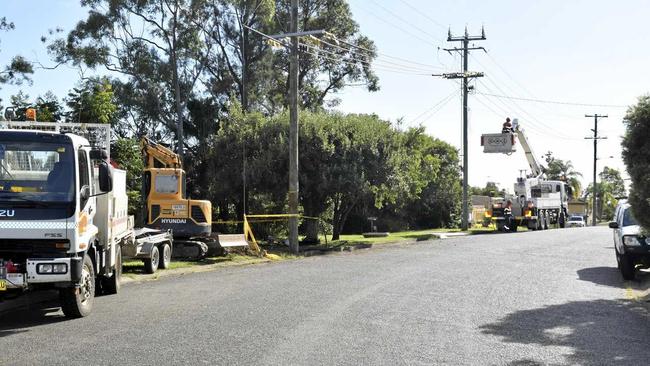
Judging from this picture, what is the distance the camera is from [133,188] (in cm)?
2975

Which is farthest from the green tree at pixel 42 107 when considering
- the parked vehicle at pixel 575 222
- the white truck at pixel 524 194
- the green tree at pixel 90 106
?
the parked vehicle at pixel 575 222

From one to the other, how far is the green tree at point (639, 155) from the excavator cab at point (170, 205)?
12691 millimetres

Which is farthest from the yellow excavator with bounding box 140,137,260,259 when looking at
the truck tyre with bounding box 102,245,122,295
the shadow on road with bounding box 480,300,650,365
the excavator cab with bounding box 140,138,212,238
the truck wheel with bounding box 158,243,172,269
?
the shadow on road with bounding box 480,300,650,365

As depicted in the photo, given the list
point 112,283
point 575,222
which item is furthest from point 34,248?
point 575,222

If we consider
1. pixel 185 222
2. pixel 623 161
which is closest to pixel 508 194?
pixel 185 222

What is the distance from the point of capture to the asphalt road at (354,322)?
25.2 feet

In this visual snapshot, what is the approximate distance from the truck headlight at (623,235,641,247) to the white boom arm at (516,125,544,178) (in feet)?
101

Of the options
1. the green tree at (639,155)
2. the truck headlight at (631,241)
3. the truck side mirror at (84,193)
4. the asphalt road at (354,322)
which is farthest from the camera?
the truck headlight at (631,241)

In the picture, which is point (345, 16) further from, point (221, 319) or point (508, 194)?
point (221, 319)

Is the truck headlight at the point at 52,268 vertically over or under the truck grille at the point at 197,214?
under

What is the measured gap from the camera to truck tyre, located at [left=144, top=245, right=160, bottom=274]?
1700 cm

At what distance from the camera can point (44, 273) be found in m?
9.34

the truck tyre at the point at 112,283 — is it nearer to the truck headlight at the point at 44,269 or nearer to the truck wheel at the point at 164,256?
the truck headlight at the point at 44,269

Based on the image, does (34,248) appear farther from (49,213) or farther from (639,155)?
(639,155)
